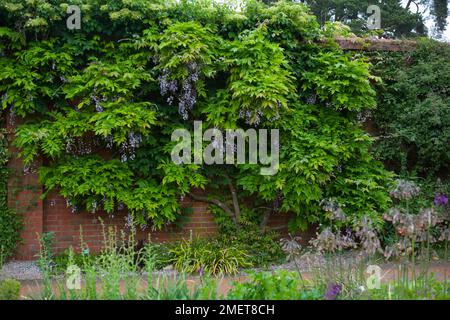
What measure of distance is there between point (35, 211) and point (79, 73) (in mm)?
2203

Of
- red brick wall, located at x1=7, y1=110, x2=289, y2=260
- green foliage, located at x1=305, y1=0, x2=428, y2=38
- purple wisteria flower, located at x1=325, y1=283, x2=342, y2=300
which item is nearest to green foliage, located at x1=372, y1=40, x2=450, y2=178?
red brick wall, located at x1=7, y1=110, x2=289, y2=260

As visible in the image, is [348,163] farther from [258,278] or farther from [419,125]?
[258,278]

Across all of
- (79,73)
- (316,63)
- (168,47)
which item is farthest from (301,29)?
(79,73)

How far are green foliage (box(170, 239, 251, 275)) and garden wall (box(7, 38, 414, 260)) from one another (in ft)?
1.80

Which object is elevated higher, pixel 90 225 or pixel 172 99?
pixel 172 99

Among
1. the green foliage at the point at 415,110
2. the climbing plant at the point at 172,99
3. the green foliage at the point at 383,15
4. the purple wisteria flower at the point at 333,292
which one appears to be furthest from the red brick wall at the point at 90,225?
the green foliage at the point at 383,15

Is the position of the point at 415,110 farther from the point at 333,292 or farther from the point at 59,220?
the point at 59,220

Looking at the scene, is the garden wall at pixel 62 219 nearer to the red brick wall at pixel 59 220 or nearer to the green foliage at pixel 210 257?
the red brick wall at pixel 59 220

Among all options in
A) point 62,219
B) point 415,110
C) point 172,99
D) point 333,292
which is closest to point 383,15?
point 415,110

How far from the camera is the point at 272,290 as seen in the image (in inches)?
133

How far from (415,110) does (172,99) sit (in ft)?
12.6

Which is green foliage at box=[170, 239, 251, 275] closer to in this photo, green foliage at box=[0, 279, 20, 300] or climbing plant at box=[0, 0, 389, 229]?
climbing plant at box=[0, 0, 389, 229]

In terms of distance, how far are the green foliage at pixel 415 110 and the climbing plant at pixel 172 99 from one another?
66 cm

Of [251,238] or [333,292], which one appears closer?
[333,292]
